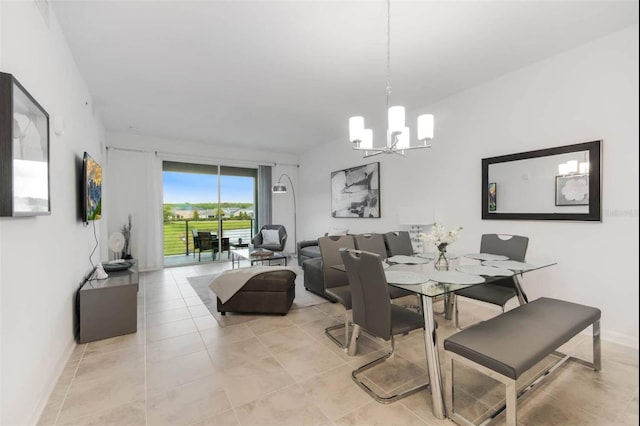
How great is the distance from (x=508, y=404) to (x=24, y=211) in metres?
2.73

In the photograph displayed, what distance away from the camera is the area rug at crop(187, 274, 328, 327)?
129 inches

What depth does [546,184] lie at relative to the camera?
2861mm

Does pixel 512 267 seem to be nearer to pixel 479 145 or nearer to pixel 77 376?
pixel 479 145

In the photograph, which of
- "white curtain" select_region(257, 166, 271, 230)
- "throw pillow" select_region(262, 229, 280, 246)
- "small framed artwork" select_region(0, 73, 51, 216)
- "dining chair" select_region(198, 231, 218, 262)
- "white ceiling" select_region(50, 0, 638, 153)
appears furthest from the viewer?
"white curtain" select_region(257, 166, 271, 230)

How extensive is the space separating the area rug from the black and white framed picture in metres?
1.59

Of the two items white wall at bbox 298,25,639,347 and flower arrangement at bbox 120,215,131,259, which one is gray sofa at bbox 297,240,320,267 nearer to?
white wall at bbox 298,25,639,347

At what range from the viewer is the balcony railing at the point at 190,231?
6.43 m

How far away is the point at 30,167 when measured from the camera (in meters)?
1.73

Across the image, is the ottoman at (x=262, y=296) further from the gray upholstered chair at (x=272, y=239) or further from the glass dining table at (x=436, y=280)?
the gray upholstered chair at (x=272, y=239)

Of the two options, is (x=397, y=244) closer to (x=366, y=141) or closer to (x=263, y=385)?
(x=366, y=141)

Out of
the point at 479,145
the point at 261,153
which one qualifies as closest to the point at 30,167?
the point at 479,145

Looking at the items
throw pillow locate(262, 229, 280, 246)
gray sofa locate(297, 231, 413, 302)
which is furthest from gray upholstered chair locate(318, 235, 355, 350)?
throw pillow locate(262, 229, 280, 246)

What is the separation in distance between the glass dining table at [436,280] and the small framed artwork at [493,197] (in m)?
0.82

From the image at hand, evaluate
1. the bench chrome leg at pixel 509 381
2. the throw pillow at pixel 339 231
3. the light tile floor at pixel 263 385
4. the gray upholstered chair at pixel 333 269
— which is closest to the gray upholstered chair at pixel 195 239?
the throw pillow at pixel 339 231
